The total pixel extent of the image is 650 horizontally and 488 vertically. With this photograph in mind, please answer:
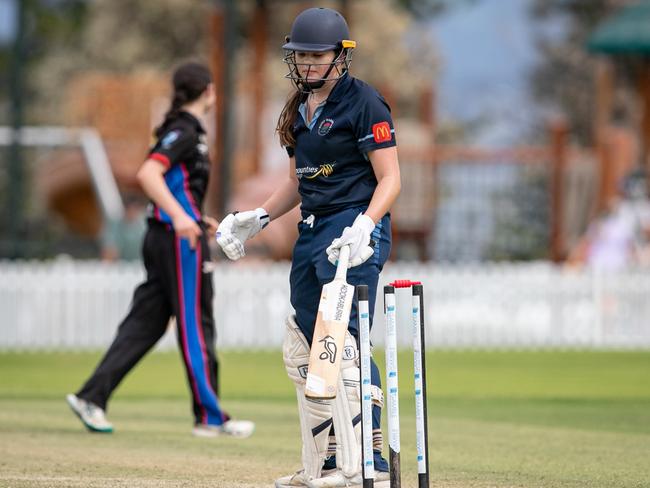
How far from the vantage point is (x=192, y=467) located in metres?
7.59

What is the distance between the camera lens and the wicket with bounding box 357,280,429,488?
5816mm

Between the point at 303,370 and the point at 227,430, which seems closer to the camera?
the point at 303,370

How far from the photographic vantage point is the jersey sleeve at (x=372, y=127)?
21.5ft

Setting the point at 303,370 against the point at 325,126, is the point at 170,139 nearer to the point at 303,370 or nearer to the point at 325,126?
the point at 325,126

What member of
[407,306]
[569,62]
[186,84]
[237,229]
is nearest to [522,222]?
[407,306]

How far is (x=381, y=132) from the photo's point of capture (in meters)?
6.57

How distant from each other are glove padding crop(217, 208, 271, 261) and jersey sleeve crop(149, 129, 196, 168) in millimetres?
2135

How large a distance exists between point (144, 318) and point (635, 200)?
1150 cm

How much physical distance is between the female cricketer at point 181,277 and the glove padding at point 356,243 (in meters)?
2.82

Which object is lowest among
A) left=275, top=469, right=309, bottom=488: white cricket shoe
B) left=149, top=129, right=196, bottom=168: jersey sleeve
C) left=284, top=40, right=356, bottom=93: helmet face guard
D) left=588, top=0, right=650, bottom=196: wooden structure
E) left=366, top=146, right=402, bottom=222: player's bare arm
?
left=275, top=469, right=309, bottom=488: white cricket shoe

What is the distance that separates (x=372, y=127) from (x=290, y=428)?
364cm

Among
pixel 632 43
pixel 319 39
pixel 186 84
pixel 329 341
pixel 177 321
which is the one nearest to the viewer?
pixel 329 341

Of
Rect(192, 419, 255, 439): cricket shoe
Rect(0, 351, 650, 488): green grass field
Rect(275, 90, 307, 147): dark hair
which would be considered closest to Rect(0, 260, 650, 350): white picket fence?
Rect(0, 351, 650, 488): green grass field

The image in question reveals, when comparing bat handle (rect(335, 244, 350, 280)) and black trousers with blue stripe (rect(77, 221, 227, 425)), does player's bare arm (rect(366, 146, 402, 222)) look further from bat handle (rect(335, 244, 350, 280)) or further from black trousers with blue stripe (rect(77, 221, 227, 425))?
black trousers with blue stripe (rect(77, 221, 227, 425))
